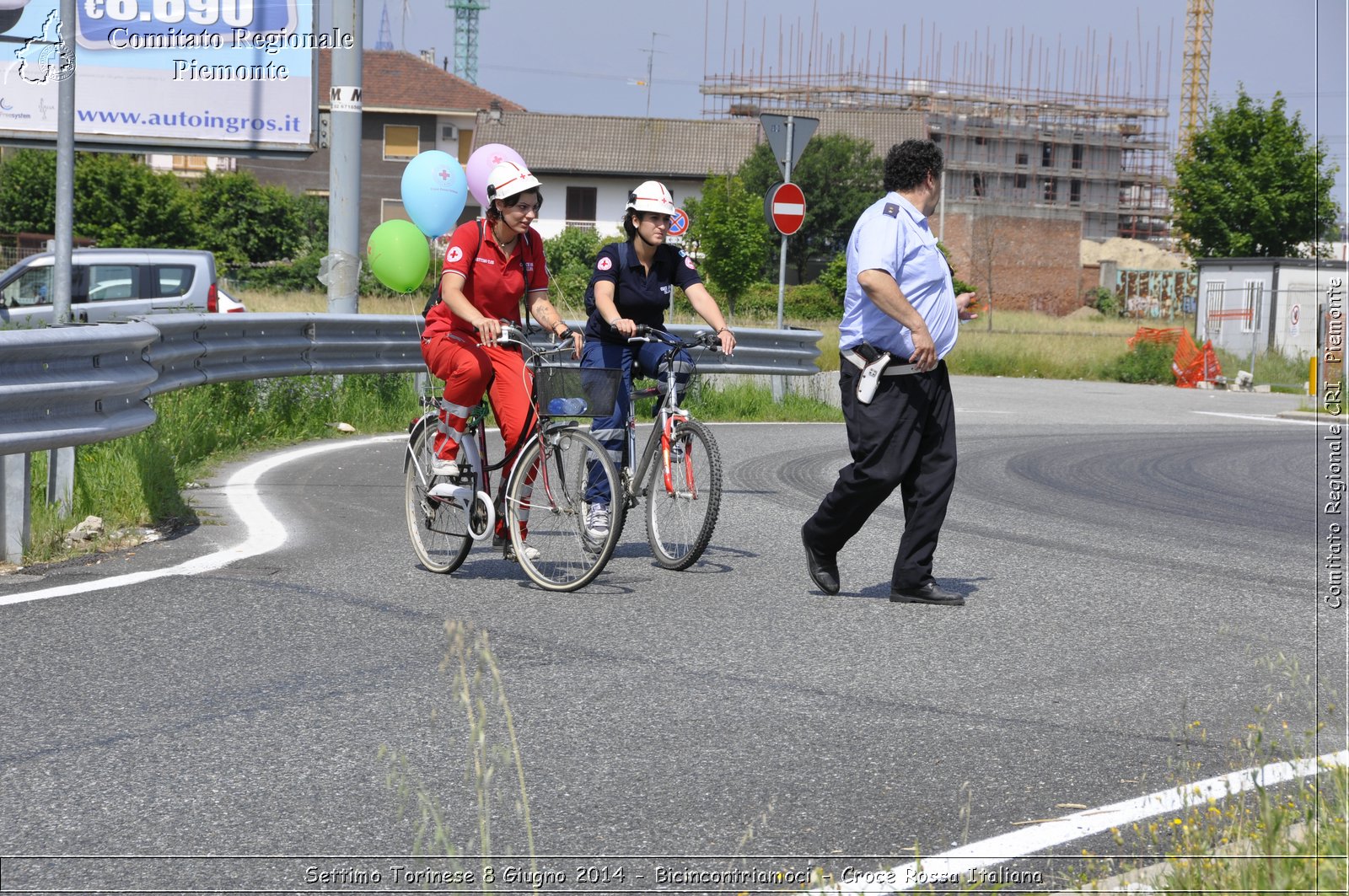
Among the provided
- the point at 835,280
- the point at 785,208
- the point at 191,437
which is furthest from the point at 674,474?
the point at 835,280

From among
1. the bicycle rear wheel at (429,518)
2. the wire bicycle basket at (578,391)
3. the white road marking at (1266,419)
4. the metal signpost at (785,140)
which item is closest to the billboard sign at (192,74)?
the metal signpost at (785,140)

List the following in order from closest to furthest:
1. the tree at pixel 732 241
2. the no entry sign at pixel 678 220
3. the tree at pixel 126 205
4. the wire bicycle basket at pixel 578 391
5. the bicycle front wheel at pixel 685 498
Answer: the wire bicycle basket at pixel 578 391
the bicycle front wheel at pixel 685 498
the no entry sign at pixel 678 220
the tree at pixel 732 241
the tree at pixel 126 205

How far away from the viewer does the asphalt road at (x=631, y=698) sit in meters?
3.73

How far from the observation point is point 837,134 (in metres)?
82.6

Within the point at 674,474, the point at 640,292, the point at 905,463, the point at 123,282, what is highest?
the point at 123,282

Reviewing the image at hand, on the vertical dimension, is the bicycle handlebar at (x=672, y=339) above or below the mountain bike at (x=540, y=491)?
above

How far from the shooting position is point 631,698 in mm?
5043

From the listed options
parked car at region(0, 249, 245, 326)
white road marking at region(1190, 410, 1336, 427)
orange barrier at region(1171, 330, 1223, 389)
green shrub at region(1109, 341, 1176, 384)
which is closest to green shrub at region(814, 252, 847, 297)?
green shrub at region(1109, 341, 1176, 384)

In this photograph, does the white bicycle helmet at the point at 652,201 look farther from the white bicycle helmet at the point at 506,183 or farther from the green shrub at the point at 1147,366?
the green shrub at the point at 1147,366

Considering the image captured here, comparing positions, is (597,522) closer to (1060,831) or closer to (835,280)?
(1060,831)

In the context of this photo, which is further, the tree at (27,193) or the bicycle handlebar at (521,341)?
the tree at (27,193)

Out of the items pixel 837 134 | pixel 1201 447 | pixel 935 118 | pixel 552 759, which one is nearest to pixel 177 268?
pixel 1201 447

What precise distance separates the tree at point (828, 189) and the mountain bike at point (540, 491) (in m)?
73.4

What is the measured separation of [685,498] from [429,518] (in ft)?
3.86
